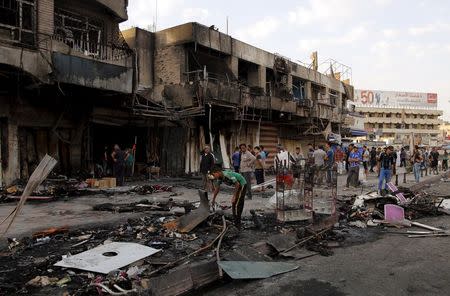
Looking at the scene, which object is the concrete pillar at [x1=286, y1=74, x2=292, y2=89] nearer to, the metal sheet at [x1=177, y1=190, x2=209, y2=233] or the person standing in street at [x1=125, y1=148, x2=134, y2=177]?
the person standing in street at [x1=125, y1=148, x2=134, y2=177]

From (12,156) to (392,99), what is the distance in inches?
3087

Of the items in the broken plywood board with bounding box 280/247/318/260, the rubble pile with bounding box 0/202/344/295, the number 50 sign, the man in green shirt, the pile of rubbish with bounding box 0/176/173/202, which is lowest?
the broken plywood board with bounding box 280/247/318/260

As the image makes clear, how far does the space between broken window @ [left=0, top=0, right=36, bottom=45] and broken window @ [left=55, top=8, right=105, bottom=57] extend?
42.8 inches

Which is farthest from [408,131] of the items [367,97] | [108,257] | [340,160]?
[108,257]

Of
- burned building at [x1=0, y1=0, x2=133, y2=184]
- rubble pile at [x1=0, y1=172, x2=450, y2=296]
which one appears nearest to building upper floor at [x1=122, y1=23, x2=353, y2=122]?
burned building at [x1=0, y1=0, x2=133, y2=184]

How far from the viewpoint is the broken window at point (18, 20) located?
14.1 metres

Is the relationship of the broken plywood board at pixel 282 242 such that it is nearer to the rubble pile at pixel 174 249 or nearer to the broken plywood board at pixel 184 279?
the rubble pile at pixel 174 249

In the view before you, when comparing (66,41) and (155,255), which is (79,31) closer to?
(66,41)

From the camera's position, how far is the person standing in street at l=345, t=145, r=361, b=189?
1628cm

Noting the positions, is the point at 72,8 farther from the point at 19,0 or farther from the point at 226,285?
the point at 226,285

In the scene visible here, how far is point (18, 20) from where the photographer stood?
1451cm

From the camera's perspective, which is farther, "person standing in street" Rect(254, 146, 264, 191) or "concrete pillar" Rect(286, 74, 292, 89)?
"concrete pillar" Rect(286, 74, 292, 89)

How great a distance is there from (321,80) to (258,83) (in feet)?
31.5

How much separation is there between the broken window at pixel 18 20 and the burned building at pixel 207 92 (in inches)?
191
